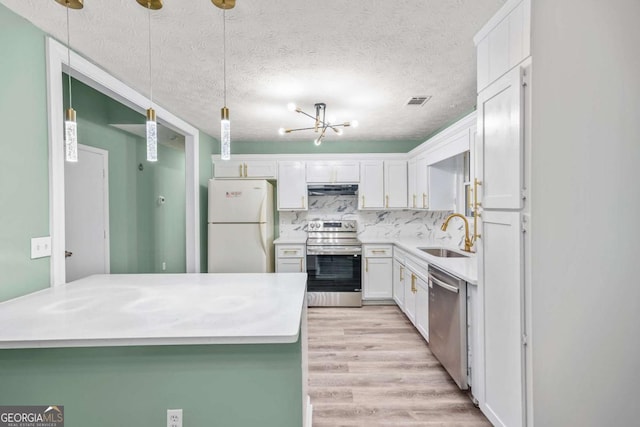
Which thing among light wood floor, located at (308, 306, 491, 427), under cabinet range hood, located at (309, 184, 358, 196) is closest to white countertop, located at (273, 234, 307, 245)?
under cabinet range hood, located at (309, 184, 358, 196)

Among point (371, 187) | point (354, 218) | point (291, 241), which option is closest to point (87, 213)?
point (291, 241)

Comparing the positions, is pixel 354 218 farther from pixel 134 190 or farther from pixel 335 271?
pixel 134 190

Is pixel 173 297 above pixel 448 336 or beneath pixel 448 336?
above

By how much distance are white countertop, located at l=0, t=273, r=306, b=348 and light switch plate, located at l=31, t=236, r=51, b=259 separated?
0.20 meters

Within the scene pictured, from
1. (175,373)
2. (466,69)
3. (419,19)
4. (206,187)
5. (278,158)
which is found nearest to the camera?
(175,373)

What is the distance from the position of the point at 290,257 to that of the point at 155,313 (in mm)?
2806

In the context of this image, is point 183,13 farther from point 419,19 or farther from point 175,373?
point 175,373

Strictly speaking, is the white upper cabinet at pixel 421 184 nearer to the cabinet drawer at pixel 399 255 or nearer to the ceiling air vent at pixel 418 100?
the cabinet drawer at pixel 399 255

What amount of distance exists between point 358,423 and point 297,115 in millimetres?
2755

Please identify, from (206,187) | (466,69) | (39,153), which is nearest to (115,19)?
(39,153)

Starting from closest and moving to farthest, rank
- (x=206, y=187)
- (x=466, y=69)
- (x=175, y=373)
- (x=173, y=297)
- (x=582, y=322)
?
1. (x=582, y=322)
2. (x=175, y=373)
3. (x=173, y=297)
4. (x=466, y=69)
5. (x=206, y=187)

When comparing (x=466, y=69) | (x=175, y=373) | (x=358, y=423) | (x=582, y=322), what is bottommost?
(x=358, y=423)

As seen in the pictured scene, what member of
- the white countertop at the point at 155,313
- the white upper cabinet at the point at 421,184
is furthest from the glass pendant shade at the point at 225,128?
the white upper cabinet at the point at 421,184

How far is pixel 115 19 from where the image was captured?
1624mm
